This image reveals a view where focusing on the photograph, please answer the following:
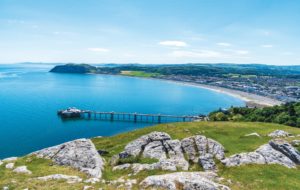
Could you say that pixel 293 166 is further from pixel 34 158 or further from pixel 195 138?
pixel 34 158

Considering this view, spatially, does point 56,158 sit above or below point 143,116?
above

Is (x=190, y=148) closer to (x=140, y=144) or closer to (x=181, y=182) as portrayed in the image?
(x=140, y=144)

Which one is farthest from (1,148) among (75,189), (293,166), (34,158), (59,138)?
(293,166)

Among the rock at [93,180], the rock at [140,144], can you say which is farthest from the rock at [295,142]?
the rock at [93,180]

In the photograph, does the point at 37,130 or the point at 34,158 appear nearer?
the point at 34,158

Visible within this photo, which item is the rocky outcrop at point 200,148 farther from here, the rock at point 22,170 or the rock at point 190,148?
the rock at point 22,170

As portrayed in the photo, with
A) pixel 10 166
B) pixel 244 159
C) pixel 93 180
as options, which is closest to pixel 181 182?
pixel 93 180
